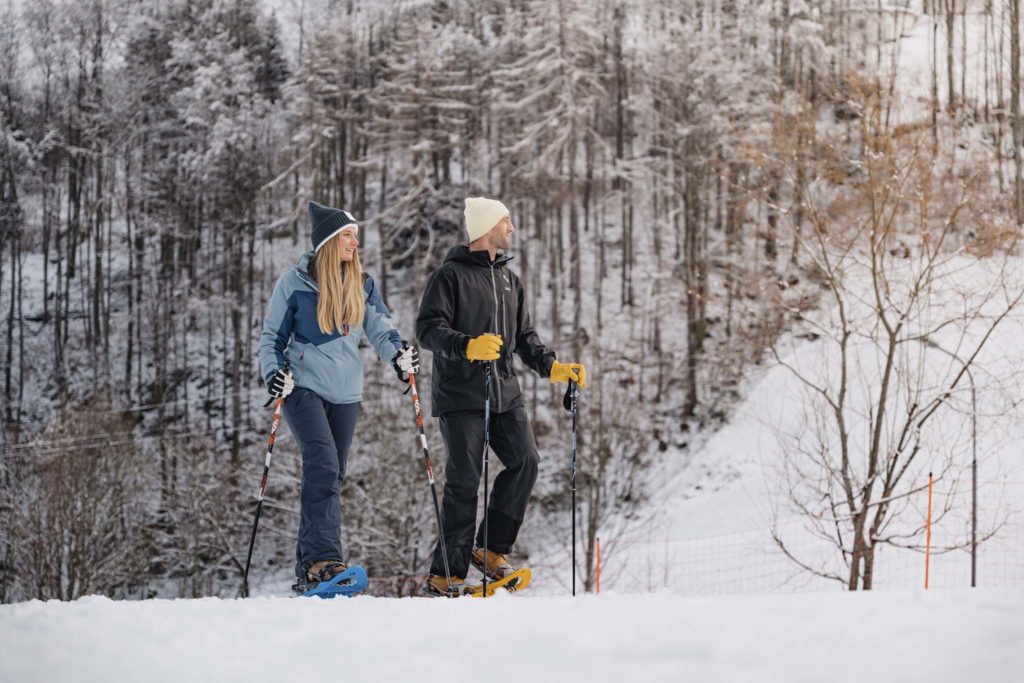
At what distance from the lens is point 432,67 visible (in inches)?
1193

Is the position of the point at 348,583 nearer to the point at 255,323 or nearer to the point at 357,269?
the point at 357,269

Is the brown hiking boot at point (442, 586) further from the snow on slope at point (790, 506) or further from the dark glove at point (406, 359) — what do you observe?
the snow on slope at point (790, 506)

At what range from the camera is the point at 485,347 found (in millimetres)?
3898

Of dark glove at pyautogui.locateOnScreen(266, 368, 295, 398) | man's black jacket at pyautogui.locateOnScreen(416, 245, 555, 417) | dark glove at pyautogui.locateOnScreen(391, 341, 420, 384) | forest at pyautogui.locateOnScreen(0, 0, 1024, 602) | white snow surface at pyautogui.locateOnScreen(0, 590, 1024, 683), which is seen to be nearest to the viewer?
white snow surface at pyautogui.locateOnScreen(0, 590, 1024, 683)

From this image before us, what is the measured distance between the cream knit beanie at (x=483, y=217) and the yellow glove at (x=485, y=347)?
24.7 inches

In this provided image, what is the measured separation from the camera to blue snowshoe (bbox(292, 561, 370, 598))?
3920 mm

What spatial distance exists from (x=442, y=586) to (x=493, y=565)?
31 centimetres

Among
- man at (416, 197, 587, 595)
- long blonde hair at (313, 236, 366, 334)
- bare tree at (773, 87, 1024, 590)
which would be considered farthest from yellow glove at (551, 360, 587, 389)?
bare tree at (773, 87, 1024, 590)

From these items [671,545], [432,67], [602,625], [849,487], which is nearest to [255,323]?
[432,67]

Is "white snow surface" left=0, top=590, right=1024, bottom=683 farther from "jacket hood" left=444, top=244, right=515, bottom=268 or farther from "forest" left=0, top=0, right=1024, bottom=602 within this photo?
"forest" left=0, top=0, right=1024, bottom=602

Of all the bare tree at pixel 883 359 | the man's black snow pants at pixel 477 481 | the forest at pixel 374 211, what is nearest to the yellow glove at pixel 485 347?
the man's black snow pants at pixel 477 481

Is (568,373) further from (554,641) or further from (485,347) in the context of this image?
(554,641)

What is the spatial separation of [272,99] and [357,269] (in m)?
30.7

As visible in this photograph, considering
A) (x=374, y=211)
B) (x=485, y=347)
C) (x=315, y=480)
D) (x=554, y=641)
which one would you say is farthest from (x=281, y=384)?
(x=374, y=211)
